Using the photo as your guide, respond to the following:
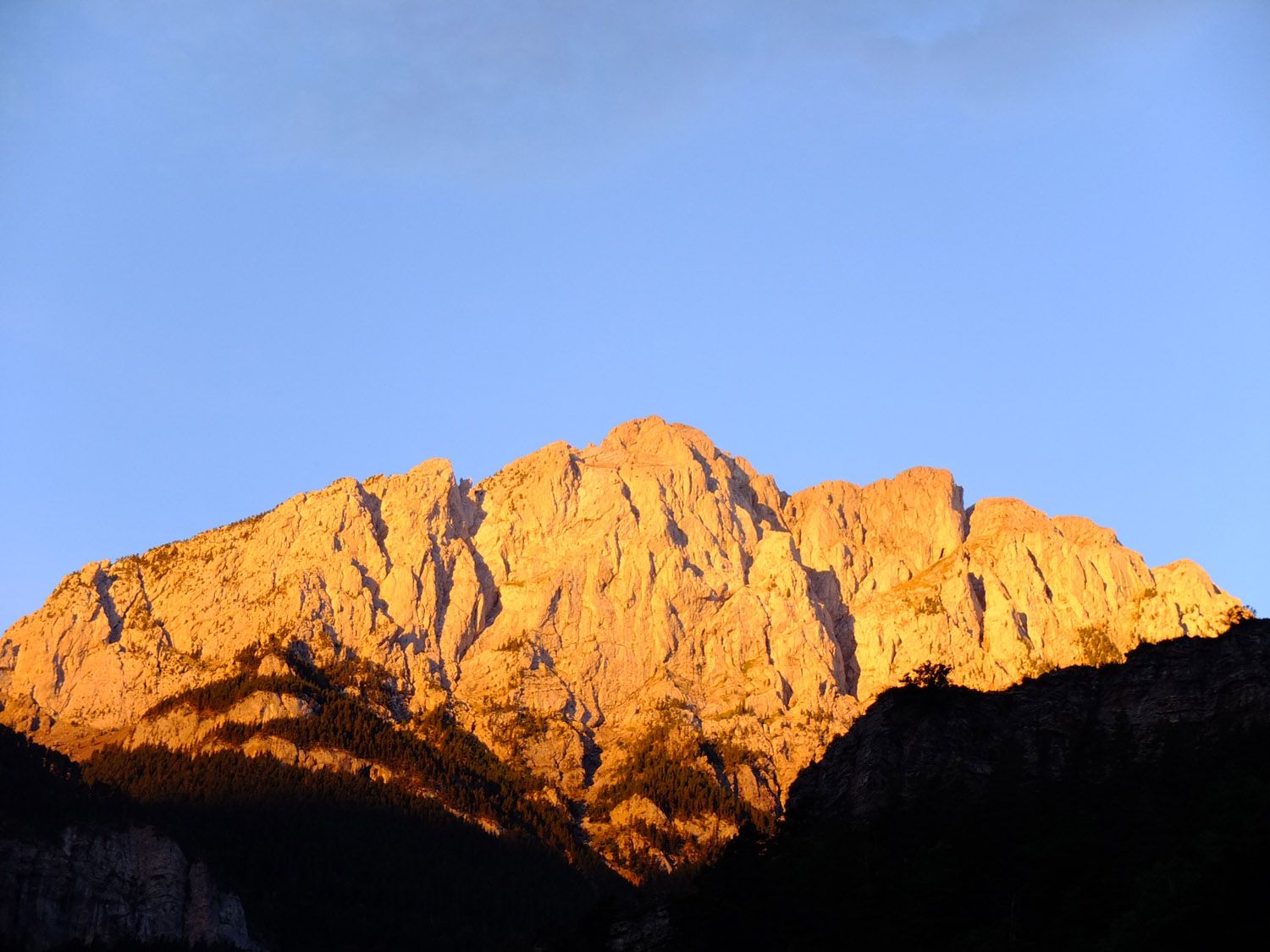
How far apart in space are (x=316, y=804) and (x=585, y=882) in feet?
99.7

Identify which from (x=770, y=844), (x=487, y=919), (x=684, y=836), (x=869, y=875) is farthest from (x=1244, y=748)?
(x=684, y=836)

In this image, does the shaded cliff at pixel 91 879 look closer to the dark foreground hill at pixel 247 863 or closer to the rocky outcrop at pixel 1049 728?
the dark foreground hill at pixel 247 863

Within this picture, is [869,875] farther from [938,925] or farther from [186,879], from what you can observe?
[186,879]

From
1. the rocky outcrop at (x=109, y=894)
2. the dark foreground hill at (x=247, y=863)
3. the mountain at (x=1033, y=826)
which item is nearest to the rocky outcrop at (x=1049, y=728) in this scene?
the mountain at (x=1033, y=826)

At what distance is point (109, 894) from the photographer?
13912cm

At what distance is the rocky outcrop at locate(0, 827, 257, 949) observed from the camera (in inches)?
5271

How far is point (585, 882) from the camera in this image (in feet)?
563

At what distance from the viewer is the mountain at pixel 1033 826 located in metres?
65.5

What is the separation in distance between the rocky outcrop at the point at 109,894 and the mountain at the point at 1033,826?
62.5 m

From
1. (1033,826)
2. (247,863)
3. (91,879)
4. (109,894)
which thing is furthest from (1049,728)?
(247,863)

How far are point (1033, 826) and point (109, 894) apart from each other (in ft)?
291

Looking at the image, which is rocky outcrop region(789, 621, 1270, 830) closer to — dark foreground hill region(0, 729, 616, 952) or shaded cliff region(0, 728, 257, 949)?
dark foreground hill region(0, 729, 616, 952)

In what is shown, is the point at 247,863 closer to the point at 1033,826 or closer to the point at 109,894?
the point at 109,894

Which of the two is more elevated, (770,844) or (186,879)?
(186,879)
